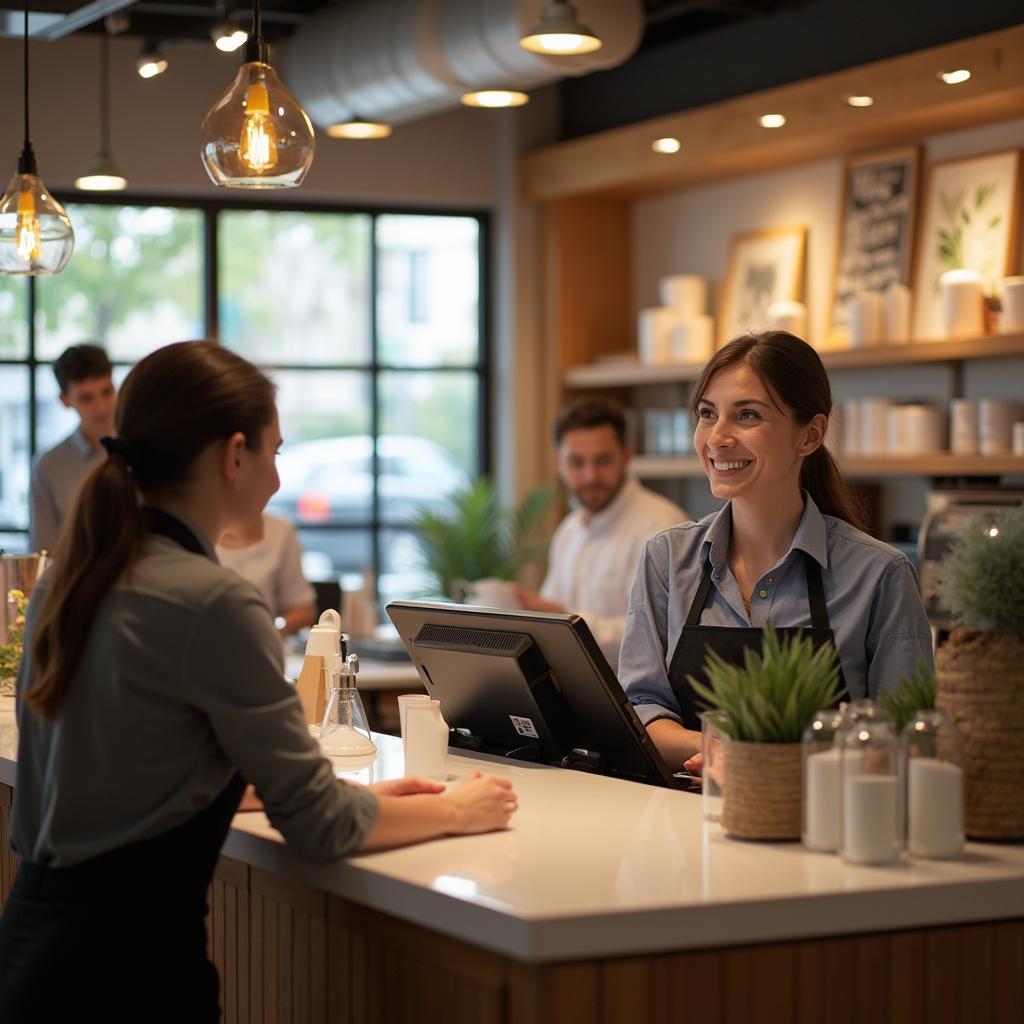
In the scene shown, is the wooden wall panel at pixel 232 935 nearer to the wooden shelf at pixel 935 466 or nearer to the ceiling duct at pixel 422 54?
the wooden shelf at pixel 935 466

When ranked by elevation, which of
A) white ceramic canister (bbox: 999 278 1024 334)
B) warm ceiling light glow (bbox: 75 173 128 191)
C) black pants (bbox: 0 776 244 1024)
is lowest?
black pants (bbox: 0 776 244 1024)

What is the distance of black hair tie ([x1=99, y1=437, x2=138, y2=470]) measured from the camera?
2156mm

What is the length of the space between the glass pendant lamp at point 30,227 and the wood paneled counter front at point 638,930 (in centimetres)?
175

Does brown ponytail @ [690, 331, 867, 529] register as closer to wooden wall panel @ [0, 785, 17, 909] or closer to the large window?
wooden wall panel @ [0, 785, 17, 909]

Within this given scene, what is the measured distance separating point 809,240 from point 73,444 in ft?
10.5

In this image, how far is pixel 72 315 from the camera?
316 inches

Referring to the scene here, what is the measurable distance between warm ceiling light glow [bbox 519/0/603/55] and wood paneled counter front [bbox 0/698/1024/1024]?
2.92 meters

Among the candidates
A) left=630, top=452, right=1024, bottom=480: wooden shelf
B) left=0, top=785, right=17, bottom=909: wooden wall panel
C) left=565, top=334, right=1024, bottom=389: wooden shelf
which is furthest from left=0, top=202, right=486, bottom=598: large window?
left=0, top=785, right=17, bottom=909: wooden wall panel

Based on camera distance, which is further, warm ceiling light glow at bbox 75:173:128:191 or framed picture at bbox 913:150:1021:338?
warm ceiling light glow at bbox 75:173:128:191

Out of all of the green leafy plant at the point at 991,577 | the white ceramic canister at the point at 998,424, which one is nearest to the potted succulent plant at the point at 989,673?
the green leafy plant at the point at 991,577

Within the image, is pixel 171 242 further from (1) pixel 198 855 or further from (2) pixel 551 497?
(1) pixel 198 855

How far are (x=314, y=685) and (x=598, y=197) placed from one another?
541 cm

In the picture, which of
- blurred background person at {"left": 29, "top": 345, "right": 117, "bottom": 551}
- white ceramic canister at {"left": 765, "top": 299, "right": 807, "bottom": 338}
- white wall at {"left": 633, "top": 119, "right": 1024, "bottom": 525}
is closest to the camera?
blurred background person at {"left": 29, "top": 345, "right": 117, "bottom": 551}

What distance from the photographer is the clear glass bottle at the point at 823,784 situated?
7.18 feet
